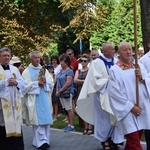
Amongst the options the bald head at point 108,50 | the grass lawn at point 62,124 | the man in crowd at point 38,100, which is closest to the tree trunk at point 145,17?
the bald head at point 108,50

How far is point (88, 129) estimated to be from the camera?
33.6 feet

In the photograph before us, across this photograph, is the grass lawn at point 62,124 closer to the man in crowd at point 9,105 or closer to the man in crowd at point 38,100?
the man in crowd at point 38,100

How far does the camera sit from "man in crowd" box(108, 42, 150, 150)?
624 cm

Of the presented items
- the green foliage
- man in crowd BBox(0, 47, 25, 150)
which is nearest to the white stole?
man in crowd BBox(0, 47, 25, 150)

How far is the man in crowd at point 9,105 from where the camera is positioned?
751 cm

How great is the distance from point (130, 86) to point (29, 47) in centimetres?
1587

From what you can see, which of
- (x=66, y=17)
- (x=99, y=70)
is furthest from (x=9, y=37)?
(x=99, y=70)

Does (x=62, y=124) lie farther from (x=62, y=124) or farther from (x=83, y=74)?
(x=83, y=74)

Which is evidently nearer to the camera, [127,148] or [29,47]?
[127,148]

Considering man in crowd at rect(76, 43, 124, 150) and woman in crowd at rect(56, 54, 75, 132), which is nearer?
man in crowd at rect(76, 43, 124, 150)

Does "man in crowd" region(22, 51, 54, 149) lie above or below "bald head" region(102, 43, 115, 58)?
below

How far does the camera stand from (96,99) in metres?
8.69

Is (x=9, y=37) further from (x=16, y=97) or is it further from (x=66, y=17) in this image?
(x=16, y=97)

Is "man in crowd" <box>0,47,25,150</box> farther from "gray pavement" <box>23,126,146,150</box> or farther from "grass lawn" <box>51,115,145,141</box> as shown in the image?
"grass lawn" <box>51,115,145,141</box>
